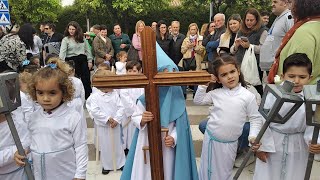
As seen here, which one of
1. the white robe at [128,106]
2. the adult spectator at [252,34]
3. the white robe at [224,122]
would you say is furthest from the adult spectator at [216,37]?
the white robe at [224,122]

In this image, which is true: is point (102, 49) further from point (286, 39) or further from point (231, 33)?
point (286, 39)

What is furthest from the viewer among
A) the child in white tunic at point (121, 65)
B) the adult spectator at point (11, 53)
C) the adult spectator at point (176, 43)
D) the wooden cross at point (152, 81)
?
the adult spectator at point (176, 43)

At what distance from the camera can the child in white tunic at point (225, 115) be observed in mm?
3062

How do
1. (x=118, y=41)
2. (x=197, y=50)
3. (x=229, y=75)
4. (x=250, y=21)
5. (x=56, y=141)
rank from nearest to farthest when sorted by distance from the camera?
(x=56, y=141) < (x=229, y=75) < (x=250, y=21) < (x=197, y=50) < (x=118, y=41)

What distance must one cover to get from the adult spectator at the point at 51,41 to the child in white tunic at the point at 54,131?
4.71 meters

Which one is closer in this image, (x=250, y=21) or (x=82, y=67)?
(x=250, y=21)

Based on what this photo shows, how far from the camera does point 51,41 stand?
7.58 metres

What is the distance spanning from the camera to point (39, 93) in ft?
8.38

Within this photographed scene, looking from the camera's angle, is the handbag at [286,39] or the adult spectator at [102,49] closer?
the handbag at [286,39]

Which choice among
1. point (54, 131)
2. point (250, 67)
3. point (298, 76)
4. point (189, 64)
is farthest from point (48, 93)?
point (189, 64)

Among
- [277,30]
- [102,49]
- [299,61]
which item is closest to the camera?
[299,61]

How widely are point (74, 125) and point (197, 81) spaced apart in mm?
898

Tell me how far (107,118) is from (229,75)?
1893 millimetres

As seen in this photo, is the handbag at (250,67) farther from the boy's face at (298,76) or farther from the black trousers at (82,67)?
the black trousers at (82,67)
